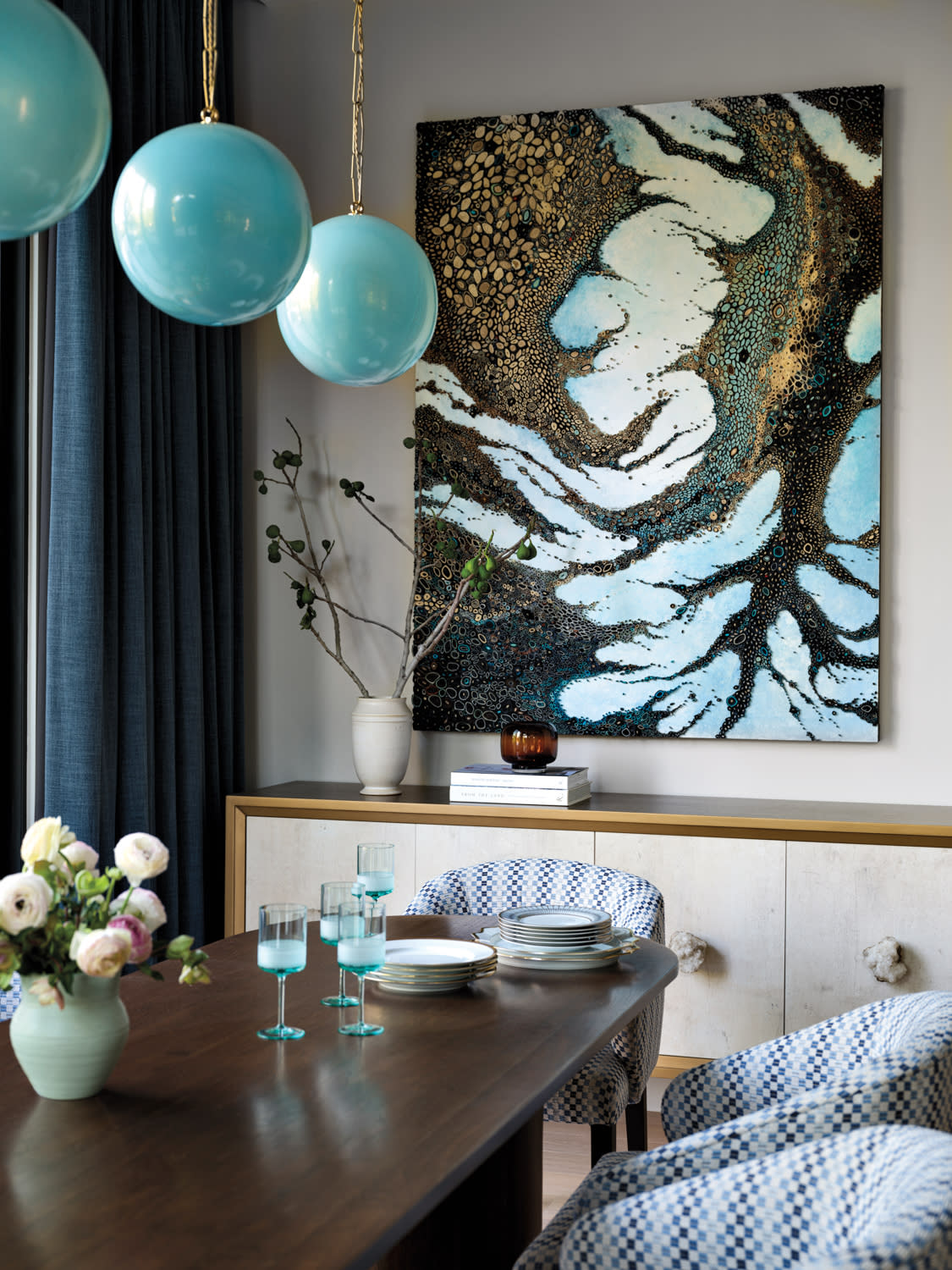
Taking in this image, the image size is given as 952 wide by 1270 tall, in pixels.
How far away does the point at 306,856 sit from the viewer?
11.7ft

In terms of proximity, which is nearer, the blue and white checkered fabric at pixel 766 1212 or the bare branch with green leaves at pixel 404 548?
the blue and white checkered fabric at pixel 766 1212

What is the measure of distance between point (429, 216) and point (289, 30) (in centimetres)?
77

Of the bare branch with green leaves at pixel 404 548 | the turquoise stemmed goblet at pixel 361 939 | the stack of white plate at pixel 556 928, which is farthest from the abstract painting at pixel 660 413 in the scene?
the turquoise stemmed goblet at pixel 361 939

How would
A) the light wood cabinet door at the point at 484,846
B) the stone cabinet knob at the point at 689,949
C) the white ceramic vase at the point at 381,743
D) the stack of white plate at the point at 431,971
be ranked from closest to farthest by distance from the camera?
1. the stack of white plate at the point at 431,971
2. the stone cabinet knob at the point at 689,949
3. the light wood cabinet door at the point at 484,846
4. the white ceramic vase at the point at 381,743

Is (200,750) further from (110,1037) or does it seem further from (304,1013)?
(110,1037)

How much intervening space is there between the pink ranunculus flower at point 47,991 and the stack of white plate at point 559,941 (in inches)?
35.0

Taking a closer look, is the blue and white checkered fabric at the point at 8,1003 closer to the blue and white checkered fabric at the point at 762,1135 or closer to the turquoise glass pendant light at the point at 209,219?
the blue and white checkered fabric at the point at 762,1135

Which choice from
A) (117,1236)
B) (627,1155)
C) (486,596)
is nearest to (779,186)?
(486,596)

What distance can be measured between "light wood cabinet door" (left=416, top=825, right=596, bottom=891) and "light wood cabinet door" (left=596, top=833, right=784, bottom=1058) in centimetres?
16

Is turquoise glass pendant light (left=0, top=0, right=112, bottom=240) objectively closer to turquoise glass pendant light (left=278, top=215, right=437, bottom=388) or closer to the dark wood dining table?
turquoise glass pendant light (left=278, top=215, right=437, bottom=388)

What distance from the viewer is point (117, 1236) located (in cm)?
113

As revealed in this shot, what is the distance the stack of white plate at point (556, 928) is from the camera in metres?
2.16

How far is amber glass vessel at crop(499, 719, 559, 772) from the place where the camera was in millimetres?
3498

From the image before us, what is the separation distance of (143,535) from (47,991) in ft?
6.87
